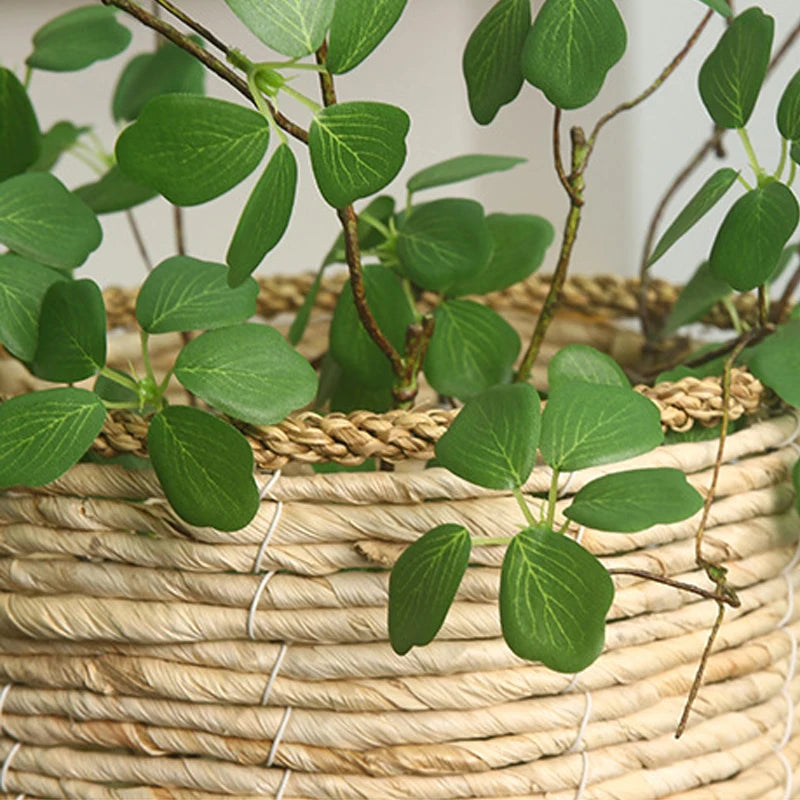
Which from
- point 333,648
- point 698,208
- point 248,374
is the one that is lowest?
point 333,648

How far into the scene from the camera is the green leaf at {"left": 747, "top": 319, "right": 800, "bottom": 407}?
56cm

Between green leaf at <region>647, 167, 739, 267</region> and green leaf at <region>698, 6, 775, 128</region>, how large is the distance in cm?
4

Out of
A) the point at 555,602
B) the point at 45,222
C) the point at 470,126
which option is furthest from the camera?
the point at 470,126

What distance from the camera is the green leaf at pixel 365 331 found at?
0.64 meters

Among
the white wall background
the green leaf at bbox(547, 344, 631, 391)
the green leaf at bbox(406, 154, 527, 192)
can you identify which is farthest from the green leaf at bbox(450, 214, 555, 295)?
the white wall background

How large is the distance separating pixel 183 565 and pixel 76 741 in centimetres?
11

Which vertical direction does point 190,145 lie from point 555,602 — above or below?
above

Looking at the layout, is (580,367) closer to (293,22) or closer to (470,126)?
(293,22)

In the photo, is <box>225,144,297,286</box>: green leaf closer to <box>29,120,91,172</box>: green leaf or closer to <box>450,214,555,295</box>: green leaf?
<box>450,214,555,295</box>: green leaf

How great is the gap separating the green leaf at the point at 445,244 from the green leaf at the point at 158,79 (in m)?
0.20

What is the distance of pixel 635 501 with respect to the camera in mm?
452

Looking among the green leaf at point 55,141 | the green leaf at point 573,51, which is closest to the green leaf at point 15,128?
the green leaf at point 55,141

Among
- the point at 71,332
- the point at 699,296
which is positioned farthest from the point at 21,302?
the point at 699,296

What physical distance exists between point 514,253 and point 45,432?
34 cm
